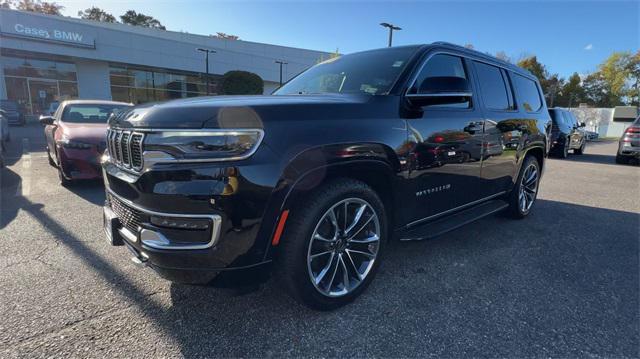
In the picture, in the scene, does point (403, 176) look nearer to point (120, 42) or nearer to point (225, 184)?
point (225, 184)

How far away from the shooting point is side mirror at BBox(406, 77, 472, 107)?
257 cm

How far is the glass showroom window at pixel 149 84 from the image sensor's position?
1104 inches

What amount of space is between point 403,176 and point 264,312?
4.53ft

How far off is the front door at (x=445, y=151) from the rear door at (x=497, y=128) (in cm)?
20

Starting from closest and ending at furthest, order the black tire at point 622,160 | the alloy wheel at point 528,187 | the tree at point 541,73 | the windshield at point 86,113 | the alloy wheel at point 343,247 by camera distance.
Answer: the alloy wheel at point 343,247 → the alloy wheel at point 528,187 → the windshield at point 86,113 → the black tire at point 622,160 → the tree at point 541,73

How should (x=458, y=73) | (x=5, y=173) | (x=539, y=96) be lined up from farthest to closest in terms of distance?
(x=5, y=173) → (x=539, y=96) → (x=458, y=73)

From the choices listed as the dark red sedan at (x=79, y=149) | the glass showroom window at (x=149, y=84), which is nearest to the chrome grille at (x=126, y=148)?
the dark red sedan at (x=79, y=149)

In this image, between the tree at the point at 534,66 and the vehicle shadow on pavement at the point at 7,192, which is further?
the tree at the point at 534,66

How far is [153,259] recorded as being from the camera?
6.51 feet

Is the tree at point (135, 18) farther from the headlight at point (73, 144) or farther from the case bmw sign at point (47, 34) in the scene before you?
the headlight at point (73, 144)

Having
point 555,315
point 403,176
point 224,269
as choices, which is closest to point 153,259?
point 224,269

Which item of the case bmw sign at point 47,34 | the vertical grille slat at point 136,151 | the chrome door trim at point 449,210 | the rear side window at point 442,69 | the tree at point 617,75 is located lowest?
the chrome door trim at point 449,210

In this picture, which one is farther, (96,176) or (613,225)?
(96,176)

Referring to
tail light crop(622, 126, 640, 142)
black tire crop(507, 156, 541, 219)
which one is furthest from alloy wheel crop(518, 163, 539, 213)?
tail light crop(622, 126, 640, 142)
